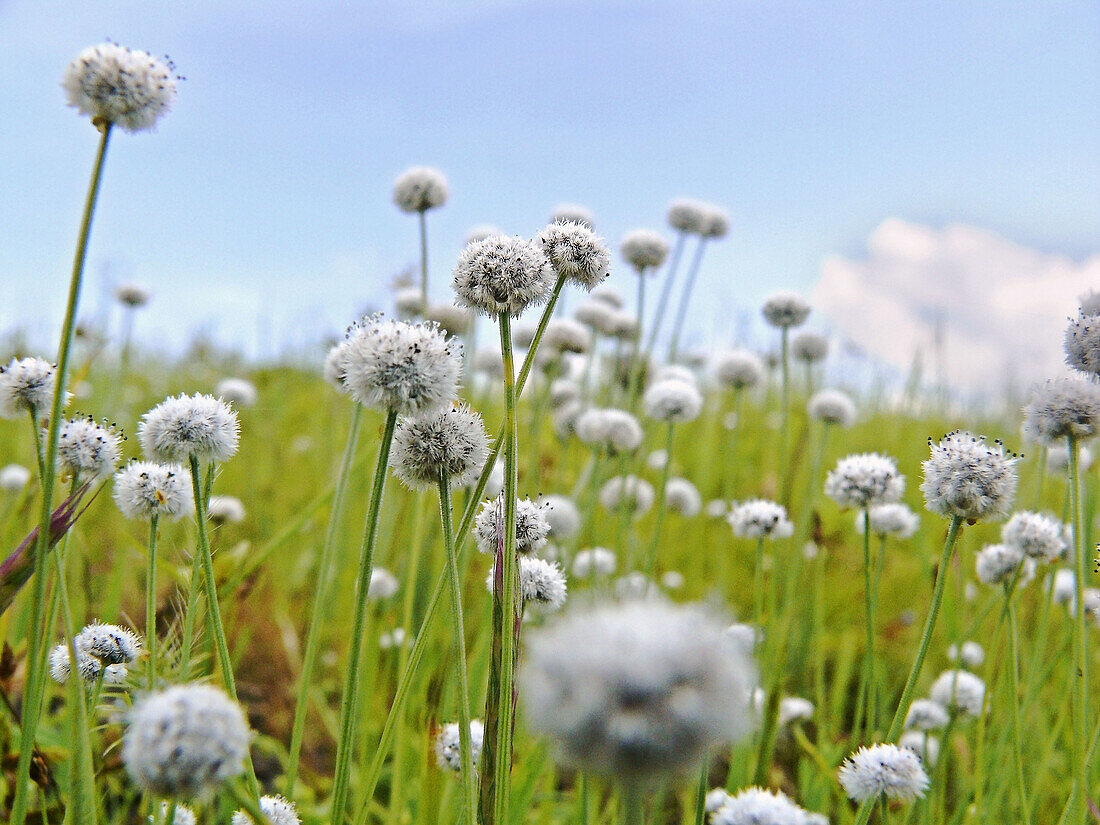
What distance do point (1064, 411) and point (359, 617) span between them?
4.28 ft

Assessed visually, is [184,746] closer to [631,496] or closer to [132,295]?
[631,496]

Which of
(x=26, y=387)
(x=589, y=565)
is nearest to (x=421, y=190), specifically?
(x=589, y=565)

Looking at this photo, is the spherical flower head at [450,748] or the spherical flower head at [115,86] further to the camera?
the spherical flower head at [450,748]

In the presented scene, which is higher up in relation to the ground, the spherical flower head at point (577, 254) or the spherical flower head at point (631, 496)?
the spherical flower head at point (577, 254)

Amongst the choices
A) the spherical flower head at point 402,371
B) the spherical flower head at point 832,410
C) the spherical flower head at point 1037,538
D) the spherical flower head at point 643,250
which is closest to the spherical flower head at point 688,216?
the spherical flower head at point 643,250

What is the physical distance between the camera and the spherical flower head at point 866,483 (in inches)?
81.6

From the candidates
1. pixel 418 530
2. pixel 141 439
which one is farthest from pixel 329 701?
pixel 141 439

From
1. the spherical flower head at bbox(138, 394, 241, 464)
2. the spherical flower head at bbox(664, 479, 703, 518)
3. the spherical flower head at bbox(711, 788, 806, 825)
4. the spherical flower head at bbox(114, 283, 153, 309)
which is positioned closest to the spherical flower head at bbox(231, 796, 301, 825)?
the spherical flower head at bbox(138, 394, 241, 464)

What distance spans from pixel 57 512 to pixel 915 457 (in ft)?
18.0

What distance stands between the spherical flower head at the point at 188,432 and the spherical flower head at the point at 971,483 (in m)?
1.27

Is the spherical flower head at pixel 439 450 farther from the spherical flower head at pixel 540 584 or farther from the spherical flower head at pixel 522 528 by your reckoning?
the spherical flower head at pixel 540 584

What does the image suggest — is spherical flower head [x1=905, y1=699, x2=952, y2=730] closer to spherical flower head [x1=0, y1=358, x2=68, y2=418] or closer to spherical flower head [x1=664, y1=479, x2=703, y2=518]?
spherical flower head [x1=664, y1=479, x2=703, y2=518]

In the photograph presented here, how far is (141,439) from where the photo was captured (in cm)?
140

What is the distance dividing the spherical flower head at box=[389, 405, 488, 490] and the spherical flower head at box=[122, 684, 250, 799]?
0.51m
